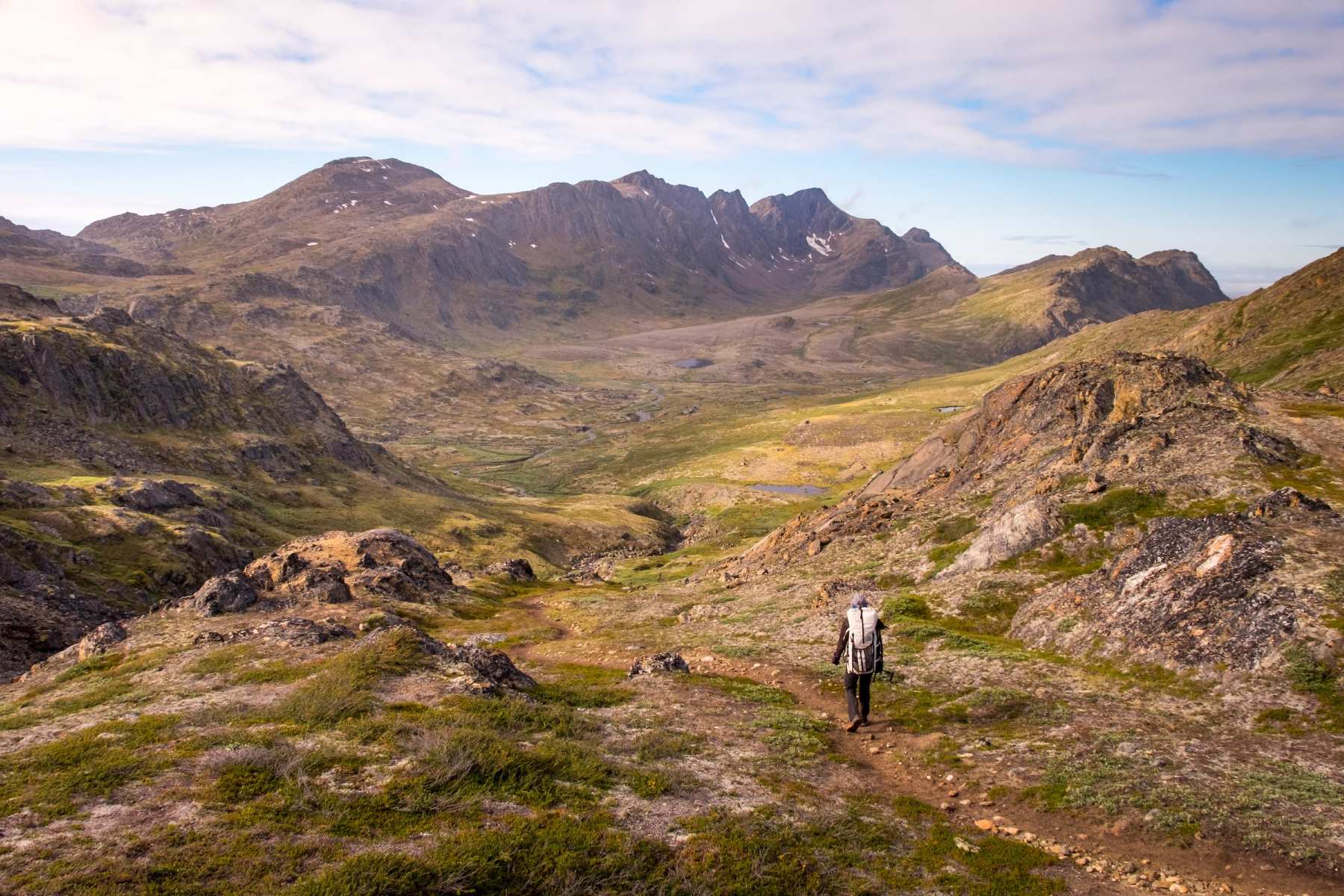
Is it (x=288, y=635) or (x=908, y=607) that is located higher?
(x=288, y=635)

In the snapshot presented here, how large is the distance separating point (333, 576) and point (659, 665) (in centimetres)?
3134

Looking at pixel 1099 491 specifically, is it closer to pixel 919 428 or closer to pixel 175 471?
pixel 175 471

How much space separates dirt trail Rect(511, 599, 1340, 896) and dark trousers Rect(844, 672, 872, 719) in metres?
0.64

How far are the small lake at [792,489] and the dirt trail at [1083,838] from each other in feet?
423

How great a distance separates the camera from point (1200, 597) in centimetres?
2869

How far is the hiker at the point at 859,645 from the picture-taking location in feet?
79.3

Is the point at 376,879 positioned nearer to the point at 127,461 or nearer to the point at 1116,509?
the point at 1116,509

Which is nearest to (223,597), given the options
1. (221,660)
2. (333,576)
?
(333,576)

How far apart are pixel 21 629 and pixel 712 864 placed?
4511 cm

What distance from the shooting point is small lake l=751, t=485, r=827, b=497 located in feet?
514

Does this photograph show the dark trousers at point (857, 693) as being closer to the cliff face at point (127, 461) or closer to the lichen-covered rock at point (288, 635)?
the lichen-covered rock at point (288, 635)

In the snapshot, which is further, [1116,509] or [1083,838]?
[1116,509]

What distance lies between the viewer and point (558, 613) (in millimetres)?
62125

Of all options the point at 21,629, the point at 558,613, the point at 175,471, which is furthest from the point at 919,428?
the point at 21,629
